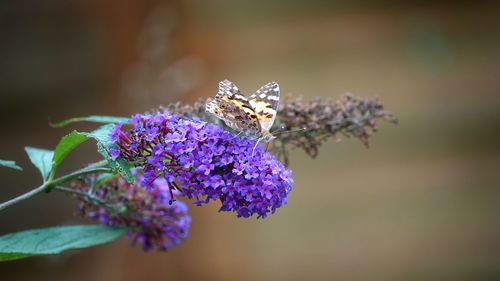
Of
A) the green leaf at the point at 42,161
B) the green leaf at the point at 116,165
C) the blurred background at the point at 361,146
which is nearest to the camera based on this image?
the green leaf at the point at 116,165

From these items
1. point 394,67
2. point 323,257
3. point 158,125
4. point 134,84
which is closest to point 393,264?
point 323,257

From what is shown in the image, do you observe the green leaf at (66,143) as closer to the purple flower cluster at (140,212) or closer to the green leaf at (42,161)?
the green leaf at (42,161)

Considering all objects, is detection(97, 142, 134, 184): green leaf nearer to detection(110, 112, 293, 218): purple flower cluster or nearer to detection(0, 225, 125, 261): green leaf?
detection(110, 112, 293, 218): purple flower cluster

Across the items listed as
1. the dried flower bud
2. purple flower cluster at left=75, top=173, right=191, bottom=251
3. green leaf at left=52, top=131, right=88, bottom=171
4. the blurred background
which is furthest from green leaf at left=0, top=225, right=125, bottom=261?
the blurred background

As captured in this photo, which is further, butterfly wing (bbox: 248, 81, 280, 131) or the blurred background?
the blurred background

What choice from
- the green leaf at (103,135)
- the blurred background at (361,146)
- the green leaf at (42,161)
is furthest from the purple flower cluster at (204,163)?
the blurred background at (361,146)

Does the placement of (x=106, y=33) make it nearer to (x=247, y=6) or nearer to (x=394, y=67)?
→ (x=247, y=6)

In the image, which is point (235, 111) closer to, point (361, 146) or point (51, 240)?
point (51, 240)
